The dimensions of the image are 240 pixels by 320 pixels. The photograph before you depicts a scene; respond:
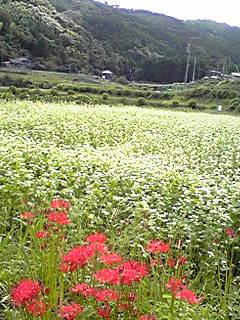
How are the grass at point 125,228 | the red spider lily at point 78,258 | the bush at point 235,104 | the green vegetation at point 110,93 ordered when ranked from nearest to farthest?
the red spider lily at point 78,258
the grass at point 125,228
the green vegetation at point 110,93
the bush at point 235,104

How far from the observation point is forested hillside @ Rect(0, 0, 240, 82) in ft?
215

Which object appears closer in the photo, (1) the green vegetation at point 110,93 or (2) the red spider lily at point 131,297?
(2) the red spider lily at point 131,297

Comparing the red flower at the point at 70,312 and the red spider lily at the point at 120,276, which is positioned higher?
the red spider lily at the point at 120,276

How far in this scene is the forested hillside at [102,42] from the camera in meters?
65.4

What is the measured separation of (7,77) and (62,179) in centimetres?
4073

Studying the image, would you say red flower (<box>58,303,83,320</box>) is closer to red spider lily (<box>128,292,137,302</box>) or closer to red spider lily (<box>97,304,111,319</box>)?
red spider lily (<box>97,304,111,319</box>)

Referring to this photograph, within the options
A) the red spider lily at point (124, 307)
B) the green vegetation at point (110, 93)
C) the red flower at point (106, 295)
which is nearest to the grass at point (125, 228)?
the red spider lily at point (124, 307)

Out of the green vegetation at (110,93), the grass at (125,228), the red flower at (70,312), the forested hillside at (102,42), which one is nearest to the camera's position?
the red flower at (70,312)

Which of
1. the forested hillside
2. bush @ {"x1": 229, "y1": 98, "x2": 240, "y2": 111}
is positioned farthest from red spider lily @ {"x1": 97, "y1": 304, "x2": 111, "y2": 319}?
the forested hillside

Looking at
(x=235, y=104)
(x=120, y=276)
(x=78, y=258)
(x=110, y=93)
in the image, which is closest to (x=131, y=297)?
(x=120, y=276)

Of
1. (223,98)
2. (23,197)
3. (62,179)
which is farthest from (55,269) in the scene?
(223,98)

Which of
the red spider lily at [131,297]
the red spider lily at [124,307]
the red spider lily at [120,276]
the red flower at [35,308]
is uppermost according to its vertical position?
the red spider lily at [120,276]

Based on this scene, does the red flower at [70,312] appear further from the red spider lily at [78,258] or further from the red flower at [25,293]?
the red spider lily at [78,258]

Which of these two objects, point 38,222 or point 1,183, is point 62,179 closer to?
point 1,183
